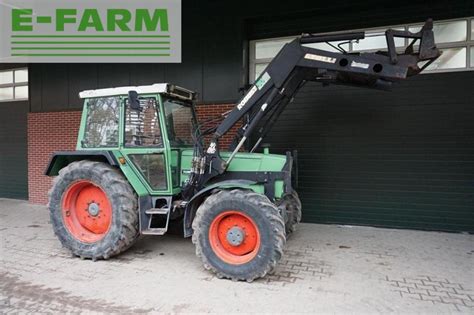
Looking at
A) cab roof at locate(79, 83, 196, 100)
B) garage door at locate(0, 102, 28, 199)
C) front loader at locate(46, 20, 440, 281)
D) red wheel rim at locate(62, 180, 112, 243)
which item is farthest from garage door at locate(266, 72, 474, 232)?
garage door at locate(0, 102, 28, 199)

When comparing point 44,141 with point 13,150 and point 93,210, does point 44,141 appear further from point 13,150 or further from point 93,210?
point 93,210

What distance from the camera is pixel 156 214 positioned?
4977mm

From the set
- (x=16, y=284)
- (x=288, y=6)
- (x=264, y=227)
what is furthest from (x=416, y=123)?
(x=16, y=284)

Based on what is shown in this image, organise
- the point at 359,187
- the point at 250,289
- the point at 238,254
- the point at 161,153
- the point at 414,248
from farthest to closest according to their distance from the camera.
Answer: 1. the point at 359,187
2. the point at 414,248
3. the point at 161,153
4. the point at 238,254
5. the point at 250,289

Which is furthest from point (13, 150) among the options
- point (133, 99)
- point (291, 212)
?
point (291, 212)

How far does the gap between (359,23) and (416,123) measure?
2.29m

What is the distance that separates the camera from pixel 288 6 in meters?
7.15

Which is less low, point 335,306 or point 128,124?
point 128,124

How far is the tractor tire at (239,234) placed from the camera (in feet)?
13.2

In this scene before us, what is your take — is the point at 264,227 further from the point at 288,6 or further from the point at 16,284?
the point at 288,6

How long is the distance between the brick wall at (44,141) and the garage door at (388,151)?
556 centimetres

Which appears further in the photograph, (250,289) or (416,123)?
(416,123)

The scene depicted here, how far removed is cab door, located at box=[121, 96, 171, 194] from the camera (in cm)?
492

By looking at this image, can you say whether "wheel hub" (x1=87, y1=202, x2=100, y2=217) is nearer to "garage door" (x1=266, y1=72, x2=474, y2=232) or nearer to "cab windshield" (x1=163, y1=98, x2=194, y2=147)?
"cab windshield" (x1=163, y1=98, x2=194, y2=147)
